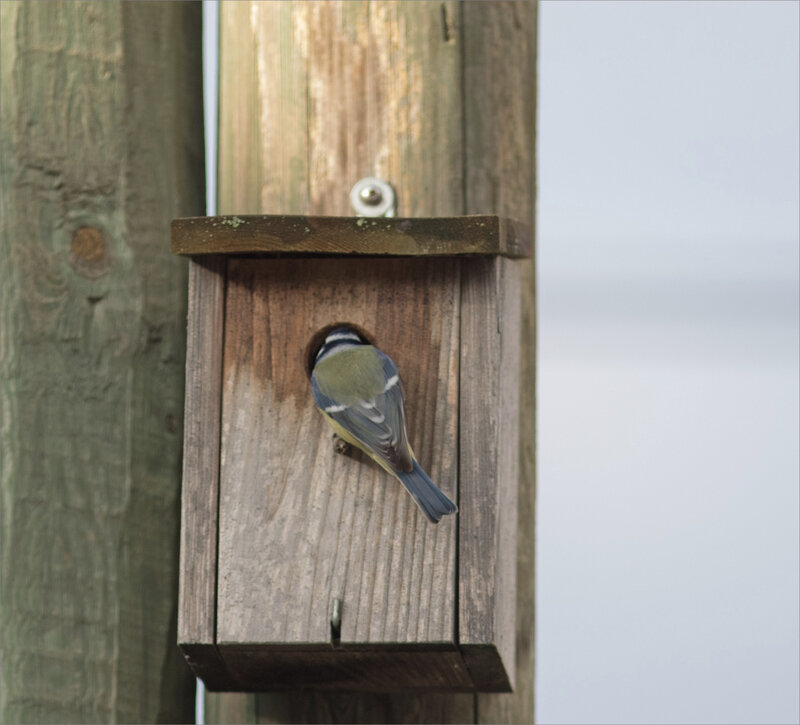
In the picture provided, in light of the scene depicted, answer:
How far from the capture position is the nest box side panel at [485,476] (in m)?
3.53

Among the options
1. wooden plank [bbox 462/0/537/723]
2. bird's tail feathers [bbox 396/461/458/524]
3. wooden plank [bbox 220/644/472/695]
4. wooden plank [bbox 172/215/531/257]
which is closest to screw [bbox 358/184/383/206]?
wooden plank [bbox 462/0/537/723]

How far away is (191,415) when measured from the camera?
12.0 feet

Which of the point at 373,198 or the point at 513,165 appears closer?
the point at 373,198

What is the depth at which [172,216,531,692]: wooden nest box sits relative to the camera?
3562mm

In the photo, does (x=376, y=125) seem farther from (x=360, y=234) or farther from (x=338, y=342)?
(x=338, y=342)

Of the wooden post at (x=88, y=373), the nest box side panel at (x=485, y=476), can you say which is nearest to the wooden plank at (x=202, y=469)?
the wooden post at (x=88, y=373)

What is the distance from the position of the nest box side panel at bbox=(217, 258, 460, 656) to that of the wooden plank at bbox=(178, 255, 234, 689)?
22mm

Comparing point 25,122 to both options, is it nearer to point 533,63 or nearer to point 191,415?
point 191,415

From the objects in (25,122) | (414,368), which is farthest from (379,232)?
(25,122)

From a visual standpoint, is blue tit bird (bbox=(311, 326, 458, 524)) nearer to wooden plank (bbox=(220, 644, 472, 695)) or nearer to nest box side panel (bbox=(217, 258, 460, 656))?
nest box side panel (bbox=(217, 258, 460, 656))

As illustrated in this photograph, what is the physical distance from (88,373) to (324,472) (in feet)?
1.76

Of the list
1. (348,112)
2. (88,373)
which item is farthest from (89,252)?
(348,112)

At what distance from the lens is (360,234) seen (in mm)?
3578

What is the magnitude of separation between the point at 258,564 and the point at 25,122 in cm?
105
